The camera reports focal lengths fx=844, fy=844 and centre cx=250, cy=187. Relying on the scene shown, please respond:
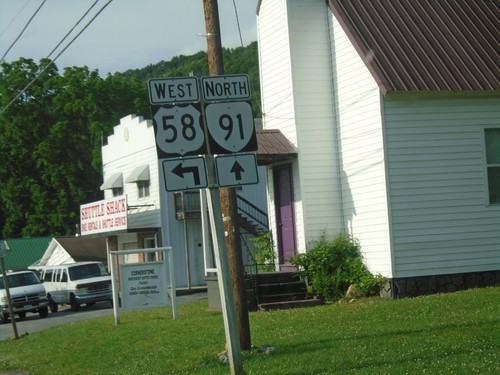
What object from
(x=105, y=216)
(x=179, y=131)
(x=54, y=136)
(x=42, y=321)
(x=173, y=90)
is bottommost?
(x=42, y=321)

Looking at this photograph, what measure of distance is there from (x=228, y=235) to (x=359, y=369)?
3.02 meters

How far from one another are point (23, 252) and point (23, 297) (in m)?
23.6

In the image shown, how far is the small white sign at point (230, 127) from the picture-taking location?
9.89 m

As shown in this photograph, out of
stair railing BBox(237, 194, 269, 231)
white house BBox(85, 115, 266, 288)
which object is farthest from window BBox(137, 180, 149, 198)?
stair railing BBox(237, 194, 269, 231)

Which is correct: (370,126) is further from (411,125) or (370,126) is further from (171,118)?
(171,118)

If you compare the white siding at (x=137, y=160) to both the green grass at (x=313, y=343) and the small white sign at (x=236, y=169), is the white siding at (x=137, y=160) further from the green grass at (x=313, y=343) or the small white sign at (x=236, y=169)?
the small white sign at (x=236, y=169)

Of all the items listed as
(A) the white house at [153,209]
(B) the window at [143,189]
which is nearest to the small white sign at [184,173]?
(A) the white house at [153,209]

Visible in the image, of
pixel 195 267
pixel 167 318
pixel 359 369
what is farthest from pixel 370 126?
pixel 195 267

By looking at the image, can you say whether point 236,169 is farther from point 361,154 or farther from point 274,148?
point 274,148

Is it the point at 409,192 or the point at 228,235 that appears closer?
the point at 228,235

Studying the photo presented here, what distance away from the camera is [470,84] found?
19.1 metres

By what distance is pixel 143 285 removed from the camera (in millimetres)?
19938

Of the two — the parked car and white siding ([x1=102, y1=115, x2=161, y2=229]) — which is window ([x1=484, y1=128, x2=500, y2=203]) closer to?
the parked car

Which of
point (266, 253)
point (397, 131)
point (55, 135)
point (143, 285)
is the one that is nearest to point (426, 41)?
point (397, 131)
